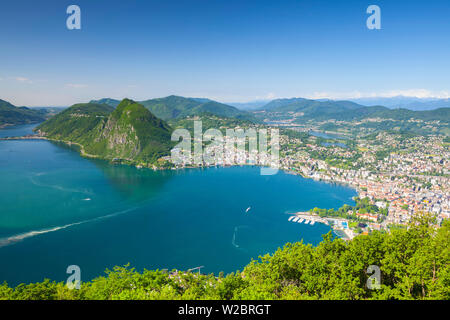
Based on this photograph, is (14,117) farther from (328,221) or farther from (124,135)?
(328,221)

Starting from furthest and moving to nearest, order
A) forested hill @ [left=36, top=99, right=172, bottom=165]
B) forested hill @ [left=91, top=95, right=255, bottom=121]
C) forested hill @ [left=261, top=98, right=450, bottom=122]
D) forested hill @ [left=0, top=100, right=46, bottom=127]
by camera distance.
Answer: forested hill @ [left=91, top=95, right=255, bottom=121]
forested hill @ [left=0, top=100, right=46, bottom=127]
forested hill @ [left=261, top=98, right=450, bottom=122]
forested hill @ [left=36, top=99, right=172, bottom=165]

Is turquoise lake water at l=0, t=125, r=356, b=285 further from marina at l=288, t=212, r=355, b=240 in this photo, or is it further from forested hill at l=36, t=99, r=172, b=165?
forested hill at l=36, t=99, r=172, b=165

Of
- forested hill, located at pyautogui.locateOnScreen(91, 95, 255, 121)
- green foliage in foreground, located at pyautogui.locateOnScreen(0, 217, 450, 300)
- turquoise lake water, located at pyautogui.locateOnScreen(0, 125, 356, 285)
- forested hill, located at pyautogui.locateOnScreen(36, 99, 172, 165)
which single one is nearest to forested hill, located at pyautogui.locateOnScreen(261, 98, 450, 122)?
forested hill, located at pyautogui.locateOnScreen(91, 95, 255, 121)

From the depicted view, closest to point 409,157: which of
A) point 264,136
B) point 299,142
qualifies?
point 299,142

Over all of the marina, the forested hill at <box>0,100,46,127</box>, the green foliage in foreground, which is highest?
the forested hill at <box>0,100,46,127</box>

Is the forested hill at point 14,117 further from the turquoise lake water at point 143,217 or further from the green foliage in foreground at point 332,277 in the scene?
the green foliage in foreground at point 332,277
